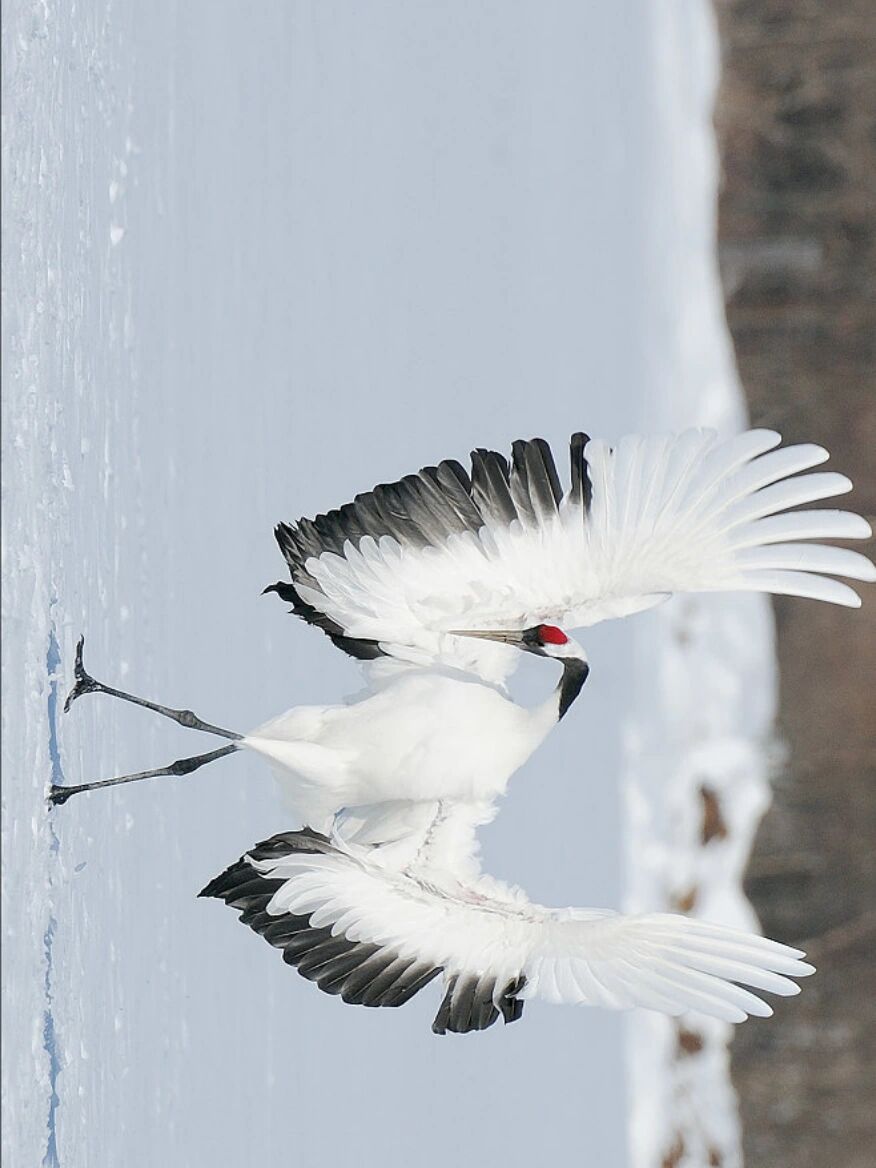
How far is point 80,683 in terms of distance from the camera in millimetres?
1787

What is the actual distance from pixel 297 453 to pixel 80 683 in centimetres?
75

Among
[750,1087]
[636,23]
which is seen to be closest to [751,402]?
[636,23]

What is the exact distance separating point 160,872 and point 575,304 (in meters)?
1.80

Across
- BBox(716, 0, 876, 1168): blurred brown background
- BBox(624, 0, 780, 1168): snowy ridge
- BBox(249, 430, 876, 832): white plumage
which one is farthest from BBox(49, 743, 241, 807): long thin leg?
BBox(716, 0, 876, 1168): blurred brown background

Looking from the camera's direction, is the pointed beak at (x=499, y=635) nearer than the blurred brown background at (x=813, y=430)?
Yes

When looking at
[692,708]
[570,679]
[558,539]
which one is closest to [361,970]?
[570,679]

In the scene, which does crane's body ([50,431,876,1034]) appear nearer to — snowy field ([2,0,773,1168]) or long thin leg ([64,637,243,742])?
long thin leg ([64,637,243,742])

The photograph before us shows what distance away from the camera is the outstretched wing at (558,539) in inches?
70.2

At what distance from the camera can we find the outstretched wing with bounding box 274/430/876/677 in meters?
1.78

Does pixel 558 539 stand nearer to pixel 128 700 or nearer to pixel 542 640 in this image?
pixel 542 640

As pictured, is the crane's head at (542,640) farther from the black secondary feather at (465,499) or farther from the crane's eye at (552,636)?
the black secondary feather at (465,499)

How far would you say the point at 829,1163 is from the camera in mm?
3973

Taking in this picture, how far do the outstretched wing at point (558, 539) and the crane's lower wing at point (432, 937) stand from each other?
27 centimetres

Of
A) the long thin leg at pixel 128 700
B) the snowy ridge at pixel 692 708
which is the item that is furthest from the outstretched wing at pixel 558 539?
the snowy ridge at pixel 692 708
